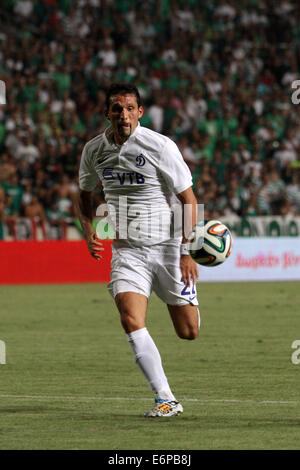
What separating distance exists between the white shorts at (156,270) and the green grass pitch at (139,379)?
33.2 inches

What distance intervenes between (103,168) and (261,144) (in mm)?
17492

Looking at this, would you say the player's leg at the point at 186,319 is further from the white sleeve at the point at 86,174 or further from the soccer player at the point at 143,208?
the white sleeve at the point at 86,174

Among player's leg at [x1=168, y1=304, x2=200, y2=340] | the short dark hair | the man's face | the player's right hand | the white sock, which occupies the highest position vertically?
the short dark hair

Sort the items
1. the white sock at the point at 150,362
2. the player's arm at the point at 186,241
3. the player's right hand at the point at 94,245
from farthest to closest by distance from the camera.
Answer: the player's right hand at the point at 94,245
the player's arm at the point at 186,241
the white sock at the point at 150,362

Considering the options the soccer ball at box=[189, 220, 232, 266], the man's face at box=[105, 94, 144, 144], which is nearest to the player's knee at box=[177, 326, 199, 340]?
the soccer ball at box=[189, 220, 232, 266]

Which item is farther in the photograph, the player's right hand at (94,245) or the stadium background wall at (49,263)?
the stadium background wall at (49,263)

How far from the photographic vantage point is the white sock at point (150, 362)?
22.8ft

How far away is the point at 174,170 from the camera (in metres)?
7.28

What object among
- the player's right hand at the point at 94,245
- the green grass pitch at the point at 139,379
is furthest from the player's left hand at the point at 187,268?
the green grass pitch at the point at 139,379

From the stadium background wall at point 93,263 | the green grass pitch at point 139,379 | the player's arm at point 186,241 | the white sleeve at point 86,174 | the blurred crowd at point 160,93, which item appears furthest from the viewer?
the blurred crowd at point 160,93

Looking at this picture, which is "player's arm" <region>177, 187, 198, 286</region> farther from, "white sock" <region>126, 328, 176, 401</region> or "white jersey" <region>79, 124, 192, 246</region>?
"white sock" <region>126, 328, 176, 401</region>

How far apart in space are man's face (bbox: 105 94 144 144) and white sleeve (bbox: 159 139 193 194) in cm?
30

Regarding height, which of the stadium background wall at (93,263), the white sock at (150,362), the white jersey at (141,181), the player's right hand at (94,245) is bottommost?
the stadium background wall at (93,263)

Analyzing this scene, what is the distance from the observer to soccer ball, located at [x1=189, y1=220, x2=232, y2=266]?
23.9ft
